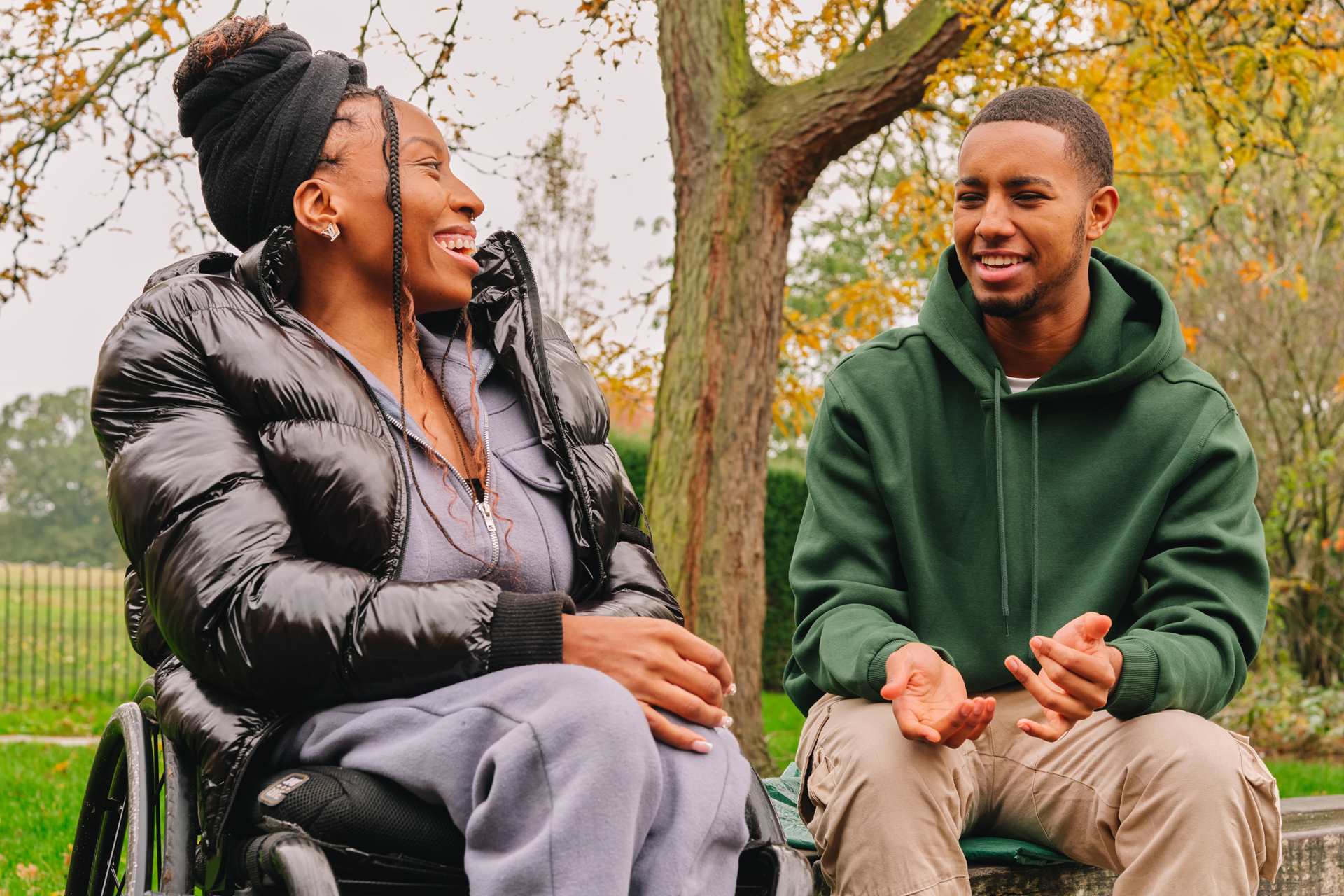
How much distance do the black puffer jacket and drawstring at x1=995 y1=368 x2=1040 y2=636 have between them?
0.74 meters

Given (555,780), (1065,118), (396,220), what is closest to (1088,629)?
(555,780)

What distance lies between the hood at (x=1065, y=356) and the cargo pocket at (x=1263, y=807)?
1.64 ft

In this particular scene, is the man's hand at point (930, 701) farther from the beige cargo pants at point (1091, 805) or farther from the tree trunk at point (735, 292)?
the tree trunk at point (735, 292)

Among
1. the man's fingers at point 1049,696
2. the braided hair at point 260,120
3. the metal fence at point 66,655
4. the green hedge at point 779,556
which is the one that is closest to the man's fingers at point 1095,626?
the man's fingers at point 1049,696

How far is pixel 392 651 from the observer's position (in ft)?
6.67

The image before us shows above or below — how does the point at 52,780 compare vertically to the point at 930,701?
below

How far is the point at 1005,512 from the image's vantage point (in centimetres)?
285

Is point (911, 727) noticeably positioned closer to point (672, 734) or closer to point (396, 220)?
point (672, 734)

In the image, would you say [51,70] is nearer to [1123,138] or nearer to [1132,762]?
[1123,138]

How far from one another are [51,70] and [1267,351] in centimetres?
778

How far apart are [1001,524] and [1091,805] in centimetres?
58

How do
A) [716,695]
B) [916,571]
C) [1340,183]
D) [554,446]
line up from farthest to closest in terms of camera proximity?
[1340,183] < [916,571] < [554,446] < [716,695]

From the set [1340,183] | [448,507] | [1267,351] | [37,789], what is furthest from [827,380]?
[1267,351]

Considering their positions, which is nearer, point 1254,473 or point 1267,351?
point 1254,473
